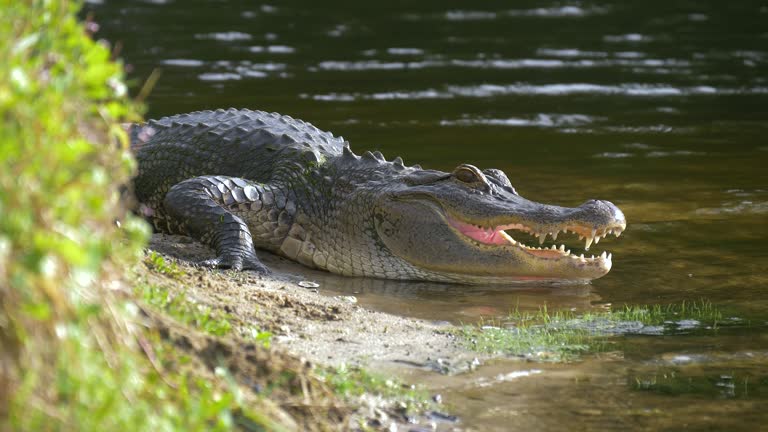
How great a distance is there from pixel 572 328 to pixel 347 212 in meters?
2.13

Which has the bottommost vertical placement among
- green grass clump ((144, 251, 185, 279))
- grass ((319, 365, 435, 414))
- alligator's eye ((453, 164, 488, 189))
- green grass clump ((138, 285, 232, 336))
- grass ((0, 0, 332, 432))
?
grass ((319, 365, 435, 414))

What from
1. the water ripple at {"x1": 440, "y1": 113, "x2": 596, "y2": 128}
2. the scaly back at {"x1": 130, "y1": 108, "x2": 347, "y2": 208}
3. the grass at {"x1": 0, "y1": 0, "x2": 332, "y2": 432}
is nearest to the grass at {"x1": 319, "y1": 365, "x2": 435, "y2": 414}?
the grass at {"x1": 0, "y1": 0, "x2": 332, "y2": 432}

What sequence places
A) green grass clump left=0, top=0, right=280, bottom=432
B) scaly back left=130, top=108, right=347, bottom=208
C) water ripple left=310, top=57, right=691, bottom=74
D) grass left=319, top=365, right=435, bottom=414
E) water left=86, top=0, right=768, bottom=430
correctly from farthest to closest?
water ripple left=310, top=57, right=691, bottom=74
scaly back left=130, top=108, right=347, bottom=208
water left=86, top=0, right=768, bottom=430
grass left=319, top=365, right=435, bottom=414
green grass clump left=0, top=0, right=280, bottom=432

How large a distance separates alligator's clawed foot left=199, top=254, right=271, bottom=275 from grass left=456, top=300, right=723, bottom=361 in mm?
1577

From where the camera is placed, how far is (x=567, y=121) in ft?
41.8

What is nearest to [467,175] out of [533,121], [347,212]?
[347,212]

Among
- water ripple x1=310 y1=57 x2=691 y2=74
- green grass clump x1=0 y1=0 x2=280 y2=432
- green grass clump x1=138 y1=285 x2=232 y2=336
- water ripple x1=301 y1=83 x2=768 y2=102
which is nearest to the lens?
green grass clump x1=0 y1=0 x2=280 y2=432

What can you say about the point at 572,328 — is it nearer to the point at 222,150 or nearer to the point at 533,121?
the point at 222,150

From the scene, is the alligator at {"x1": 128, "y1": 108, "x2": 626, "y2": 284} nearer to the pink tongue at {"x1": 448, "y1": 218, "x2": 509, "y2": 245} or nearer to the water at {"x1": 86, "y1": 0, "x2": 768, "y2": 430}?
the pink tongue at {"x1": 448, "y1": 218, "x2": 509, "y2": 245}

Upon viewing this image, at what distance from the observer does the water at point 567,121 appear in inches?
191

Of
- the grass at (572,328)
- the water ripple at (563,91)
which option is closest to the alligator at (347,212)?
the grass at (572,328)

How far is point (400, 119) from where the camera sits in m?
12.6

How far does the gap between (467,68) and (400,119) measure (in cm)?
350

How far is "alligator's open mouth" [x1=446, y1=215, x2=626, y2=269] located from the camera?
22.6 feet
